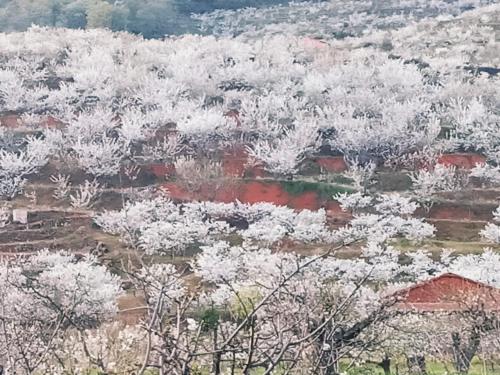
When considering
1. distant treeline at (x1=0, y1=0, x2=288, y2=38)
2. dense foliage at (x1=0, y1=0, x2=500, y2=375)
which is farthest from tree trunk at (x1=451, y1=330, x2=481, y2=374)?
distant treeline at (x1=0, y1=0, x2=288, y2=38)

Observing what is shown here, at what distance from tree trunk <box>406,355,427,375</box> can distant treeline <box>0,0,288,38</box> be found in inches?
2149

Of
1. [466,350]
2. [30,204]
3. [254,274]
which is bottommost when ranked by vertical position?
[30,204]

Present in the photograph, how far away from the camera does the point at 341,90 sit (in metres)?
44.8

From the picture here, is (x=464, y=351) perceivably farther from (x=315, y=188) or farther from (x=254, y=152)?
(x=254, y=152)

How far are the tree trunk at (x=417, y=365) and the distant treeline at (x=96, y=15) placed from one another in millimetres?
54573

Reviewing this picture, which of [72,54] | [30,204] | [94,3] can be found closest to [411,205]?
[30,204]

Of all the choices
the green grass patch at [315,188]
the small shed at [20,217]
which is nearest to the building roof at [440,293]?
the green grass patch at [315,188]

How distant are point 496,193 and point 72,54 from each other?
27.6 meters

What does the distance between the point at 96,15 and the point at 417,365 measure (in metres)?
57.0

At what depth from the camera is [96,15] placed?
67562 millimetres

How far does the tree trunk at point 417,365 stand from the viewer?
14500 millimetres

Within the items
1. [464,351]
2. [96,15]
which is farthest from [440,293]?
[96,15]

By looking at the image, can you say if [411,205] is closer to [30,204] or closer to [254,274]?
[254,274]

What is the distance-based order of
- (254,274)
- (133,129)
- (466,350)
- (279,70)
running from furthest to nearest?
(279,70)
(133,129)
(254,274)
(466,350)
